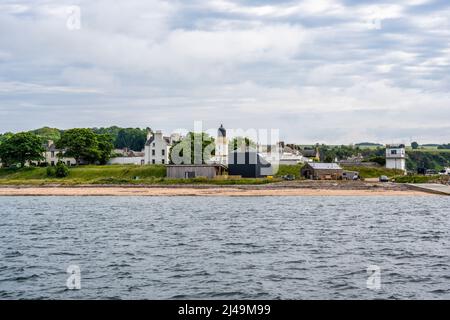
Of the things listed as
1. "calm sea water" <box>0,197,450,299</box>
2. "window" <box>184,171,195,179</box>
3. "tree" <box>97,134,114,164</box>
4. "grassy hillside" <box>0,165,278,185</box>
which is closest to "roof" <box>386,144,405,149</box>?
"grassy hillside" <box>0,165,278,185</box>

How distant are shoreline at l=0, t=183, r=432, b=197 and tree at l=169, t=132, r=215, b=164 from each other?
1752cm

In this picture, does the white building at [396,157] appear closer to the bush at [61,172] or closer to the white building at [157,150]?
the white building at [157,150]

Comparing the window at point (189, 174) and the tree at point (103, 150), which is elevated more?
the tree at point (103, 150)

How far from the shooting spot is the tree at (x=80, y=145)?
109000 millimetres

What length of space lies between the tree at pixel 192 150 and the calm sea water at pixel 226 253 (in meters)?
49.2

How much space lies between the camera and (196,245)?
30.0 m

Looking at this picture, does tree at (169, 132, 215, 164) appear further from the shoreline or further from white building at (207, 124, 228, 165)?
the shoreline

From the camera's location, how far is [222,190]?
254ft

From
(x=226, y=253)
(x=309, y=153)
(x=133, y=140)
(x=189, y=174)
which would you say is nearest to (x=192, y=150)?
(x=189, y=174)

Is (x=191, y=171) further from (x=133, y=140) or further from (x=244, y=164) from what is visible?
(x=133, y=140)

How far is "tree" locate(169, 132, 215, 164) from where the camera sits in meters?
100

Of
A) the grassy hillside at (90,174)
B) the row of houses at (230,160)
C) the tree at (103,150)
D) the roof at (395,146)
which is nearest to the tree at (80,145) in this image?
the tree at (103,150)
